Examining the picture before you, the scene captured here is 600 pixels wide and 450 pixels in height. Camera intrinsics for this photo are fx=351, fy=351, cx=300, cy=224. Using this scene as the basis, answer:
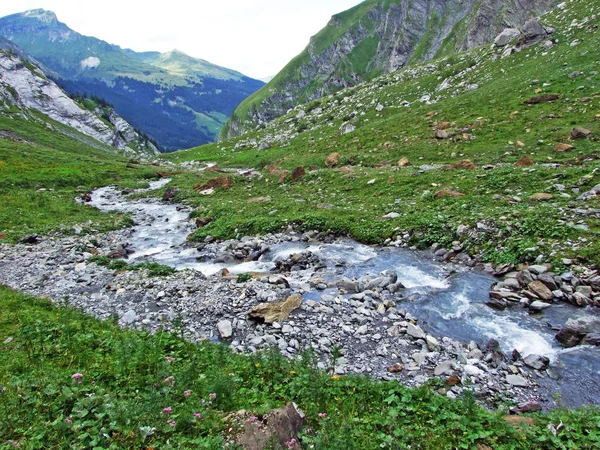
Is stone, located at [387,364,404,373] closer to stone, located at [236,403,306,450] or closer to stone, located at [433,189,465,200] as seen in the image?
stone, located at [236,403,306,450]

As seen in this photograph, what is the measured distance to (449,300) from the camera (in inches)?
568

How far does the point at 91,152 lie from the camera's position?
10788 centimetres

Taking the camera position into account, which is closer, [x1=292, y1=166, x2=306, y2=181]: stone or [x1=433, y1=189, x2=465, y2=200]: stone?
[x1=433, y1=189, x2=465, y2=200]: stone

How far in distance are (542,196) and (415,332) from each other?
46.3 feet

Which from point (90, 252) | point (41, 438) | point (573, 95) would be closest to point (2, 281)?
point (90, 252)

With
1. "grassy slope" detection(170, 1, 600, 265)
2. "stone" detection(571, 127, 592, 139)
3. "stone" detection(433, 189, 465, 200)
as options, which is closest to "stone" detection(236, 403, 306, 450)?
"grassy slope" detection(170, 1, 600, 265)

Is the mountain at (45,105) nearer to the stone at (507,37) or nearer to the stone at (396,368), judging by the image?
the stone at (507,37)

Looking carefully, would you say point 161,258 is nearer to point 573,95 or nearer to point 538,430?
point 538,430

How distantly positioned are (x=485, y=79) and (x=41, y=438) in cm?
6653

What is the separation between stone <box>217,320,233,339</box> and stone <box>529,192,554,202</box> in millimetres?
18717

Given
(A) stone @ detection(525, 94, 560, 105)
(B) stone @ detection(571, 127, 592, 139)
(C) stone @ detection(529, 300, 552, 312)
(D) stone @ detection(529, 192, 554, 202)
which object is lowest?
(C) stone @ detection(529, 300, 552, 312)

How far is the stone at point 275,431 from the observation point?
608cm

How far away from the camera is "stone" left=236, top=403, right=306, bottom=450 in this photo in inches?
239

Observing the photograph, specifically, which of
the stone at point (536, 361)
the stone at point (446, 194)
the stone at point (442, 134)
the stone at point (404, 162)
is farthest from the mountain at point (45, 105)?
the stone at point (536, 361)
